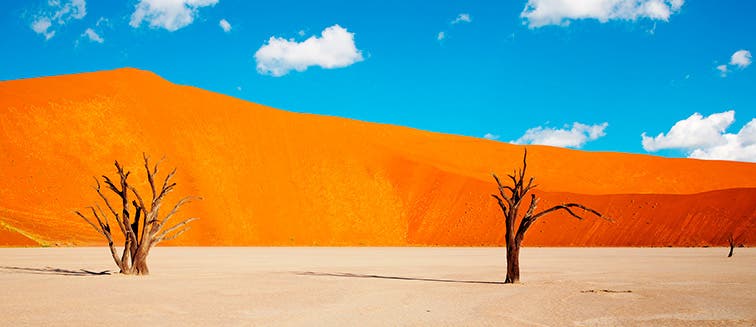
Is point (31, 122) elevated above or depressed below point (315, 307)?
above

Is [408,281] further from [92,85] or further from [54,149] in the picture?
[92,85]

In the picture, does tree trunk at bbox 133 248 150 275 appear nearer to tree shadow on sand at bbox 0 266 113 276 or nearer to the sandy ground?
the sandy ground

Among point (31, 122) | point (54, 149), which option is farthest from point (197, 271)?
point (31, 122)

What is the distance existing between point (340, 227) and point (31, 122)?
29.6 meters

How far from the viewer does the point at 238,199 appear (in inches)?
2351

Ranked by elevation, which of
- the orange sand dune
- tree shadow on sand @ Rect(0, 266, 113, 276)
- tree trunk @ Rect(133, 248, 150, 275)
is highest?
the orange sand dune

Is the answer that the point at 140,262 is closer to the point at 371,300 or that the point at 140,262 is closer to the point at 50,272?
the point at 50,272

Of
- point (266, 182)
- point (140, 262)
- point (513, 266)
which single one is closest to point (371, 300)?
point (513, 266)

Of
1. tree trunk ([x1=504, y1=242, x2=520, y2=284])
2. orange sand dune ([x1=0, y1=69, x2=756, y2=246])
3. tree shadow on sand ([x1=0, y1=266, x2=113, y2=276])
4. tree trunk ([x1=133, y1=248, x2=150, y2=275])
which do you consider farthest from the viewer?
orange sand dune ([x1=0, y1=69, x2=756, y2=246])

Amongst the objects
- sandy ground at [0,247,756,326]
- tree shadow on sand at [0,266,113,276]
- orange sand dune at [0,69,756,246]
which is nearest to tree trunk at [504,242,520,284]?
sandy ground at [0,247,756,326]

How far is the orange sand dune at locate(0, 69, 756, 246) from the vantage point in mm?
55000

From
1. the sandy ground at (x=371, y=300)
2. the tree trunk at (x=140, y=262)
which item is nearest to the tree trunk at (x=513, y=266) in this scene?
the sandy ground at (x=371, y=300)

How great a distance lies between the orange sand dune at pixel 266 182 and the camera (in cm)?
5500

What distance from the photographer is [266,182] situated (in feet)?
209
